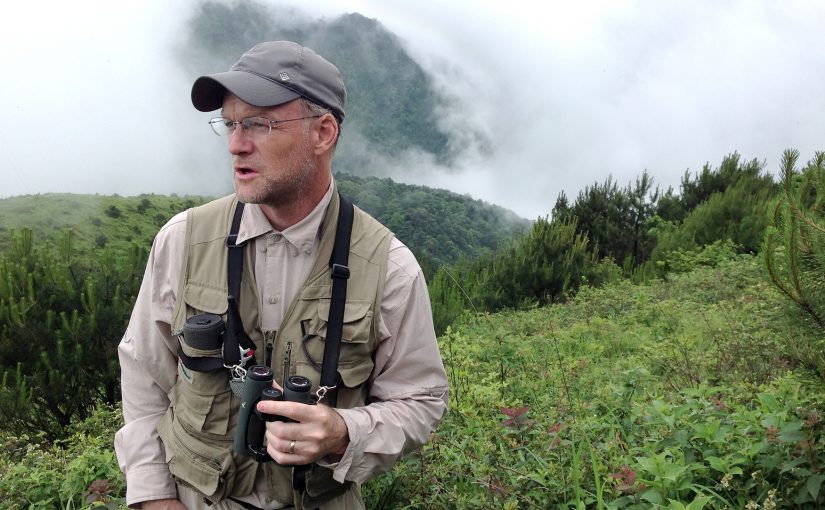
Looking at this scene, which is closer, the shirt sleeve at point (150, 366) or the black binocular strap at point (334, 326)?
the black binocular strap at point (334, 326)

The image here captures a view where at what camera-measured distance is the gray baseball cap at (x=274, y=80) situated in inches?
65.3

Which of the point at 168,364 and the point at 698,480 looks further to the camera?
the point at 698,480

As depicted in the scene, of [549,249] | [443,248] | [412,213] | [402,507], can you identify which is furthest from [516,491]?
[412,213]

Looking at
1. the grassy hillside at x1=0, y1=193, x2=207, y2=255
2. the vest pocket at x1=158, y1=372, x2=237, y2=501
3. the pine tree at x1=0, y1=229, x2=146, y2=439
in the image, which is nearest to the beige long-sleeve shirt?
the vest pocket at x1=158, y1=372, x2=237, y2=501

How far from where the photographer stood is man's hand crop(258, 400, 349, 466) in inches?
56.3

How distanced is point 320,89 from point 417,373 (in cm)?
82

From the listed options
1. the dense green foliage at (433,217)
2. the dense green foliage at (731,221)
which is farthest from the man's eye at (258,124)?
the dense green foliage at (433,217)

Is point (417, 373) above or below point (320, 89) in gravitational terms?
below

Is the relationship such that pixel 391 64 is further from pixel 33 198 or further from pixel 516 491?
pixel 516 491

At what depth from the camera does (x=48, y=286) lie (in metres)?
6.53

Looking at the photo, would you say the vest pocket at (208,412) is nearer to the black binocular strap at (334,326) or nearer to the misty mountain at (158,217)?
the black binocular strap at (334,326)

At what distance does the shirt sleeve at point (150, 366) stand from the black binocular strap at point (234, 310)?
0.52ft

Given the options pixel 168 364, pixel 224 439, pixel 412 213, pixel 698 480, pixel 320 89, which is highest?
pixel 412 213

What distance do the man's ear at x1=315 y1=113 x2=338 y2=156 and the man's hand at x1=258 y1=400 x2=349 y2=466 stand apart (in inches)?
28.0
